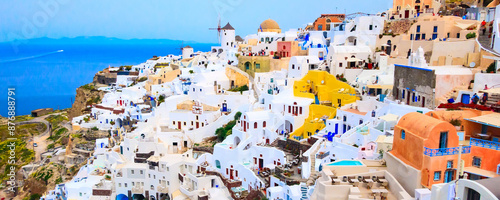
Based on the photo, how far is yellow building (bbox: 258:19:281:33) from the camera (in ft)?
167

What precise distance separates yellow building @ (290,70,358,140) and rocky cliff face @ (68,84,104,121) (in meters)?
31.9

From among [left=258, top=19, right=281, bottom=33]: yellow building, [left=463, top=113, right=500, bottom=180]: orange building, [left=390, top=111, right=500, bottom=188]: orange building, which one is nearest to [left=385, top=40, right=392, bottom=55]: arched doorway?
[left=463, top=113, right=500, bottom=180]: orange building

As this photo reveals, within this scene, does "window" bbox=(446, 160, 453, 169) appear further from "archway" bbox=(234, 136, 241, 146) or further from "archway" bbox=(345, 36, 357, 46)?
"archway" bbox=(345, 36, 357, 46)

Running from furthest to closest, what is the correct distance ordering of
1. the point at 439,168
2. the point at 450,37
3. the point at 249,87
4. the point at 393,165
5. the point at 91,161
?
the point at 249,87 < the point at 91,161 < the point at 450,37 < the point at 393,165 < the point at 439,168

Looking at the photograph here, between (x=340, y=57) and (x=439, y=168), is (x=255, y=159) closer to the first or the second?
(x=340, y=57)

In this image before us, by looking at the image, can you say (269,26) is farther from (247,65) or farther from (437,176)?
(437,176)

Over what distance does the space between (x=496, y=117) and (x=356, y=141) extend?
7.86 m

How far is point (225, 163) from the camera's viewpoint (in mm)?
24812

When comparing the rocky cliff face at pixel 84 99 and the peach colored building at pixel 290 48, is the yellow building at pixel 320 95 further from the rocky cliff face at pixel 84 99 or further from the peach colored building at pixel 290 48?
the rocky cliff face at pixel 84 99

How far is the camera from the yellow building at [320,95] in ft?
81.3

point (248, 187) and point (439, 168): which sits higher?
point (439, 168)

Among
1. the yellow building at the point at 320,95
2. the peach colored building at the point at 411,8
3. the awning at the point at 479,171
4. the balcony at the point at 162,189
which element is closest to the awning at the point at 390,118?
the yellow building at the point at 320,95

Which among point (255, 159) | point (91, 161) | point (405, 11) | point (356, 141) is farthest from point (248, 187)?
point (405, 11)

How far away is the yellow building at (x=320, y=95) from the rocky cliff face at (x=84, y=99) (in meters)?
31.9
